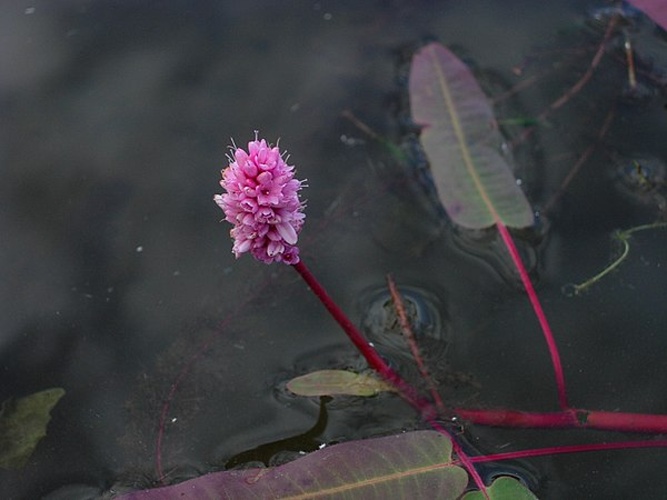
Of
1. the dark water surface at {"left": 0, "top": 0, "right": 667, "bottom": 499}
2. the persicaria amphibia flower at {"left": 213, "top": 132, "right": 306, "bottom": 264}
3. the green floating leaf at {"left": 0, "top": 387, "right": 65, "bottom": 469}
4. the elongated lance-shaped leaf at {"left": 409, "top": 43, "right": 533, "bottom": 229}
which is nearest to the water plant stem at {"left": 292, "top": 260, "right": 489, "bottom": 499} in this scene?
the dark water surface at {"left": 0, "top": 0, "right": 667, "bottom": 499}

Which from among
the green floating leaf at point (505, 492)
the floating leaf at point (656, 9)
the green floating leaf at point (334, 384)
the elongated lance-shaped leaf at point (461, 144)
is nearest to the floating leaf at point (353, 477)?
the green floating leaf at point (505, 492)

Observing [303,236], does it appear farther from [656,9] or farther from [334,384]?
[656,9]

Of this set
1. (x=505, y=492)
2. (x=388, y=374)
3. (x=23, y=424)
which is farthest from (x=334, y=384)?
(x=23, y=424)

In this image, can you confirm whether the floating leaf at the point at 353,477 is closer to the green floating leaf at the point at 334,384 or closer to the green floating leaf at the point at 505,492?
the green floating leaf at the point at 505,492

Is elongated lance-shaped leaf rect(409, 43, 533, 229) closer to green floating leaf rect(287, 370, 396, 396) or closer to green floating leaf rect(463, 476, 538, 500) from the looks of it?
green floating leaf rect(287, 370, 396, 396)

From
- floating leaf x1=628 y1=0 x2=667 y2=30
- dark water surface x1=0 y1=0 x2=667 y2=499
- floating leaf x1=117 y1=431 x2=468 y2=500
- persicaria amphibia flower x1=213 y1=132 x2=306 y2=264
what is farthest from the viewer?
floating leaf x1=628 y1=0 x2=667 y2=30

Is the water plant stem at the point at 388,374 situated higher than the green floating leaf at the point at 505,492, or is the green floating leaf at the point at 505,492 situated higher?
the water plant stem at the point at 388,374
